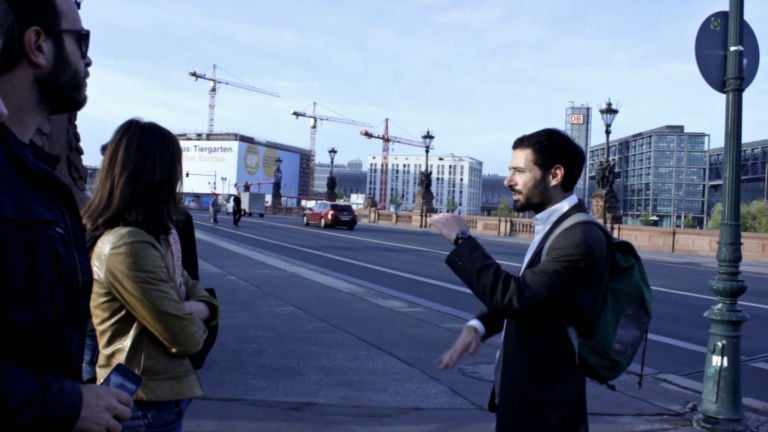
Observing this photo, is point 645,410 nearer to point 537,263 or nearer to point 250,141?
point 537,263

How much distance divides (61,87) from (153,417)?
1294 millimetres

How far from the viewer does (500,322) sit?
8.92ft

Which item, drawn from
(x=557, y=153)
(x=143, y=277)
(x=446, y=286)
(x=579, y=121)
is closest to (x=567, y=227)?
(x=557, y=153)

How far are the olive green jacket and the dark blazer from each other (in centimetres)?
99

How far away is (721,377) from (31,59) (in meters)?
4.98

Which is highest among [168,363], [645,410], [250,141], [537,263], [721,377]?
[250,141]

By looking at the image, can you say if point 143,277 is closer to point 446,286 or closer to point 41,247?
point 41,247

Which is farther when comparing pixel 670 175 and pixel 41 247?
pixel 670 175

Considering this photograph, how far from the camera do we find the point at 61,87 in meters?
1.50

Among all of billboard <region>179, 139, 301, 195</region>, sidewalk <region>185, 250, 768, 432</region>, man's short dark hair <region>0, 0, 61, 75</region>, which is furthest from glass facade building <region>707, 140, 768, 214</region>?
man's short dark hair <region>0, 0, 61, 75</region>

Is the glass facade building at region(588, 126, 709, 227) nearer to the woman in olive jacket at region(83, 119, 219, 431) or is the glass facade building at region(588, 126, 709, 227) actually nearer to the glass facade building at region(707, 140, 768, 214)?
the glass facade building at region(707, 140, 768, 214)

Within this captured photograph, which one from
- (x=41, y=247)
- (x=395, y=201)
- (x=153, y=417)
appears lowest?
(x=153, y=417)

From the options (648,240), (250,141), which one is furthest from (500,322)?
(250,141)

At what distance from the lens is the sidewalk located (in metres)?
4.71
